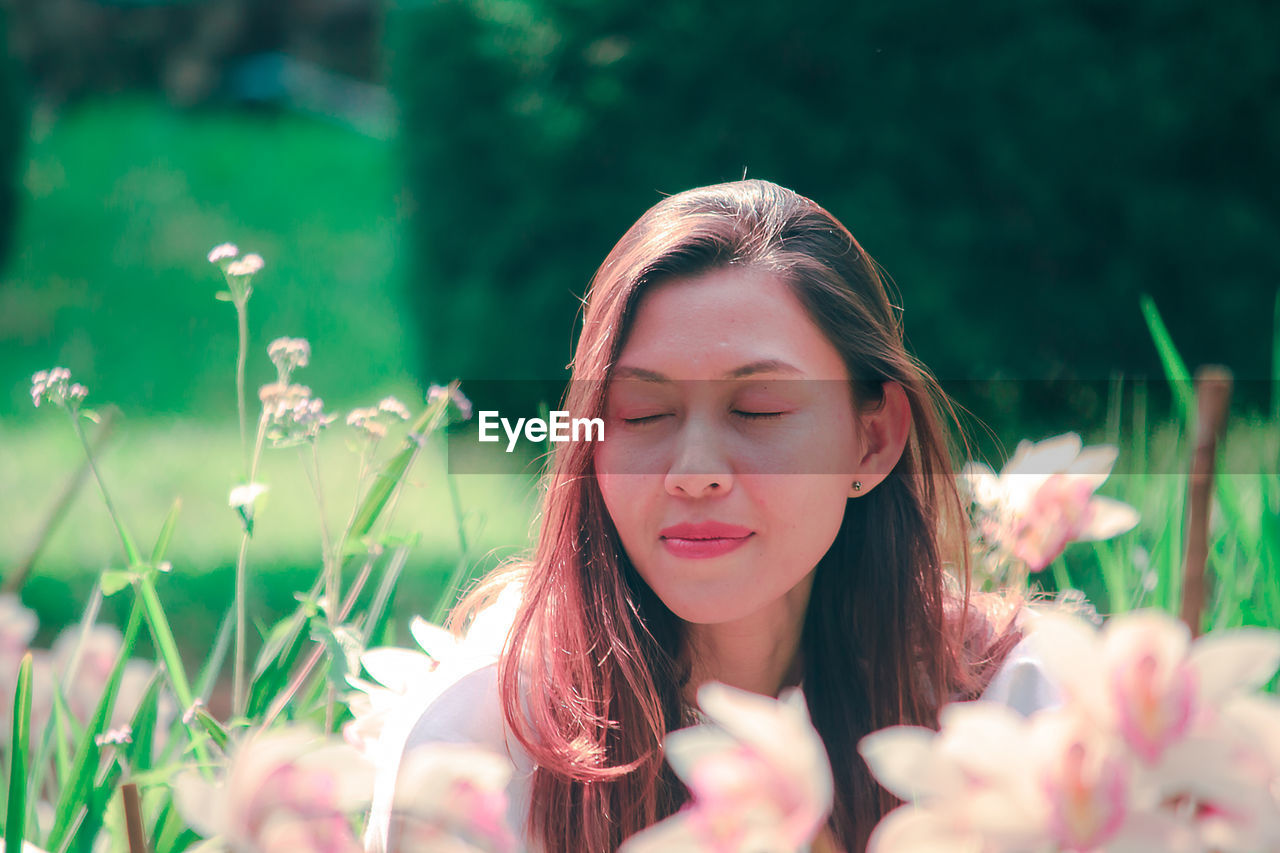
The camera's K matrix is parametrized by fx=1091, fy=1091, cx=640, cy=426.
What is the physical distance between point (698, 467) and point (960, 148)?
407cm

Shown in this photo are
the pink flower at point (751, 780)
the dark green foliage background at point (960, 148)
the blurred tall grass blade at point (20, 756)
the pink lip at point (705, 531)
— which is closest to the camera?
the pink flower at point (751, 780)

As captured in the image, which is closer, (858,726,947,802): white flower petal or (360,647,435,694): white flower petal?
(858,726,947,802): white flower petal

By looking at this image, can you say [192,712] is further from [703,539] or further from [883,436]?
[883,436]

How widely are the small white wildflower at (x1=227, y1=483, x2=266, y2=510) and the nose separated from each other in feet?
1.21

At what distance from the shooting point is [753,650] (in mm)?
1289

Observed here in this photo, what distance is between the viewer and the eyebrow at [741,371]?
3.50 feet

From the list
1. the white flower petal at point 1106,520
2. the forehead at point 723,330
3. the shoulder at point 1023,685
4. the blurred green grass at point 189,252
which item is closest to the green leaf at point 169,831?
the forehead at point 723,330

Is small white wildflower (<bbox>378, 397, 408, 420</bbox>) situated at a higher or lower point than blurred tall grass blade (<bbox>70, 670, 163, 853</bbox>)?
higher

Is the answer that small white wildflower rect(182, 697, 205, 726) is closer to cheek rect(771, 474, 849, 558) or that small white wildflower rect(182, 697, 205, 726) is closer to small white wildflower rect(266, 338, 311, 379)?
small white wildflower rect(266, 338, 311, 379)

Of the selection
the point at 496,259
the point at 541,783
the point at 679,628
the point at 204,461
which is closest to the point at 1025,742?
the point at 541,783

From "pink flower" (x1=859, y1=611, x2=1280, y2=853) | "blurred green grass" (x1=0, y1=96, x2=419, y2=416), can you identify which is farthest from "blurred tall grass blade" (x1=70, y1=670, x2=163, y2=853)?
"blurred green grass" (x1=0, y1=96, x2=419, y2=416)

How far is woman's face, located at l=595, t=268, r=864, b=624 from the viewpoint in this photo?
3.39ft

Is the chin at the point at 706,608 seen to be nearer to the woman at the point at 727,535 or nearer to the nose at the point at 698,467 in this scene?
the woman at the point at 727,535

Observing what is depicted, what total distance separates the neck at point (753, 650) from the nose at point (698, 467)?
291 mm
